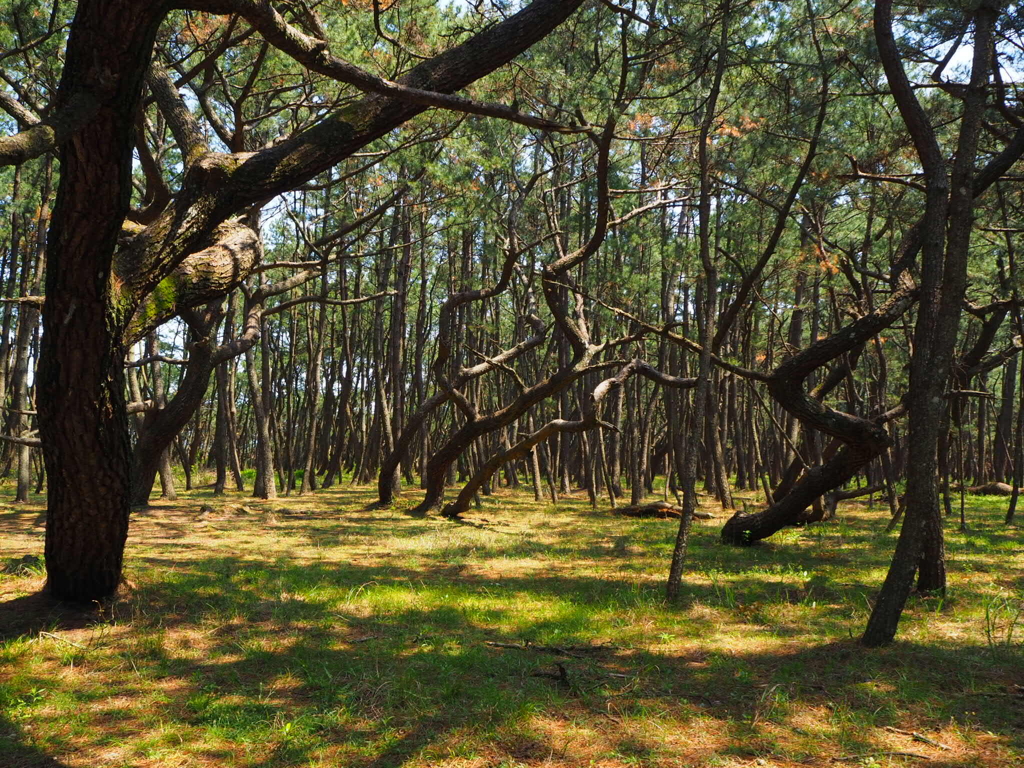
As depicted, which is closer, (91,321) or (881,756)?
(881,756)

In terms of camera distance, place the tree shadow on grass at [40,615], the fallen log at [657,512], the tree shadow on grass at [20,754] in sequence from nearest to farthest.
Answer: the tree shadow on grass at [20,754] → the tree shadow on grass at [40,615] → the fallen log at [657,512]

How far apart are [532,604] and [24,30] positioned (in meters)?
9.60

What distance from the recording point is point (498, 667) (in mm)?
4391

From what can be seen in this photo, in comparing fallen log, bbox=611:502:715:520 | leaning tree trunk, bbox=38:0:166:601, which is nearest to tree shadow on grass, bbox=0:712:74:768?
leaning tree trunk, bbox=38:0:166:601

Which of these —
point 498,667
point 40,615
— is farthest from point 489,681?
point 40,615

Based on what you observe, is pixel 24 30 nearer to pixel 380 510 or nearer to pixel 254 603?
pixel 254 603

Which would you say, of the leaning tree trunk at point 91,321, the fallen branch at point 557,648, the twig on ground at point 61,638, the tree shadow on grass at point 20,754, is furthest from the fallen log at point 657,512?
the tree shadow on grass at point 20,754

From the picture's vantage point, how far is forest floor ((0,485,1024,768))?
10.8 ft

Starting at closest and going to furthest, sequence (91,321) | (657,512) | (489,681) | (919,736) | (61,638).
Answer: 1. (919,736)
2. (489,681)
3. (91,321)
4. (61,638)
5. (657,512)

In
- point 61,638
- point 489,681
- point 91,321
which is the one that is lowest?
point 489,681

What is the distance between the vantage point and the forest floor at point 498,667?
130 inches

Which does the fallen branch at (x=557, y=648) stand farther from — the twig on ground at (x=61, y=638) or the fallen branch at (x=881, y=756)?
the twig on ground at (x=61, y=638)

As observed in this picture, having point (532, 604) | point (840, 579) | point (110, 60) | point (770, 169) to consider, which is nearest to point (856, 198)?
point (770, 169)

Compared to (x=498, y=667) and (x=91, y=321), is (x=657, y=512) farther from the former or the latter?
(x=91, y=321)
